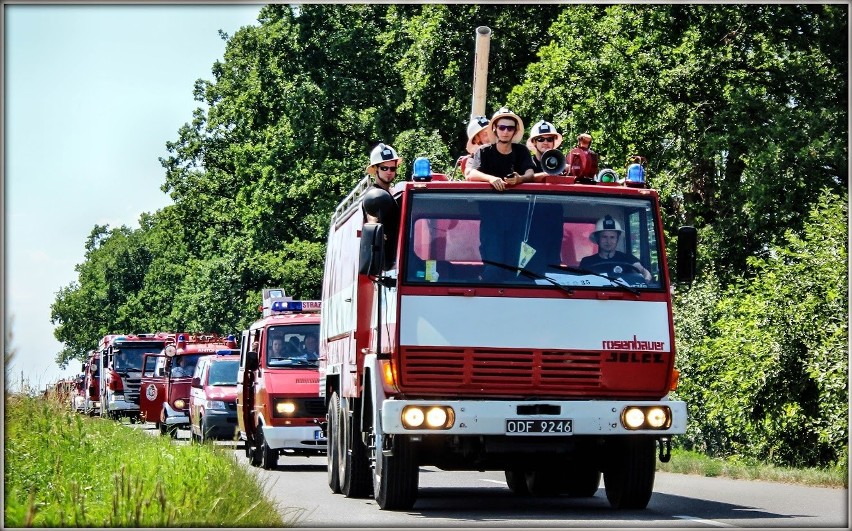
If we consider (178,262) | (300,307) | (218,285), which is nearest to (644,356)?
(300,307)

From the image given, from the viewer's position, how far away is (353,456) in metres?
16.4

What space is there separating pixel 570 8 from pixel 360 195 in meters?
22.0

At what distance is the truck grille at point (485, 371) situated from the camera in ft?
44.5

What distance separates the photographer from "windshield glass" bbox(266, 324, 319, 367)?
79.3 ft

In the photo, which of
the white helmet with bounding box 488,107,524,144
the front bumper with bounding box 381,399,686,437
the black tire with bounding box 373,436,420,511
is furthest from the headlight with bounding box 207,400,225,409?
the front bumper with bounding box 381,399,686,437

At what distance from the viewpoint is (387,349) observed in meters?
13.9

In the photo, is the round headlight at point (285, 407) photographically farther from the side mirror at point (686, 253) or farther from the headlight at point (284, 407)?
the side mirror at point (686, 253)

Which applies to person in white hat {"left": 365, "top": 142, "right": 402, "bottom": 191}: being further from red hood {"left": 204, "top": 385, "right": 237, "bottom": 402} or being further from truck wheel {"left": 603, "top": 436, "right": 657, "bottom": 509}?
red hood {"left": 204, "top": 385, "right": 237, "bottom": 402}

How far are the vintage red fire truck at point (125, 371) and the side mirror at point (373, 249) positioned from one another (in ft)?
117

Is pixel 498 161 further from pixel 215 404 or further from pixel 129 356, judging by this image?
pixel 129 356

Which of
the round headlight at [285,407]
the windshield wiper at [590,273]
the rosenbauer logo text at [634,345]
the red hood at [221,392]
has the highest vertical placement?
the windshield wiper at [590,273]

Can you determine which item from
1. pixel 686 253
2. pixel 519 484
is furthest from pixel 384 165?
pixel 519 484

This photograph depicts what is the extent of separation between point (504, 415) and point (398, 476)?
4.43 feet

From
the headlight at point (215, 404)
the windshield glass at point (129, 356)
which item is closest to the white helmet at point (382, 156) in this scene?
the headlight at point (215, 404)
